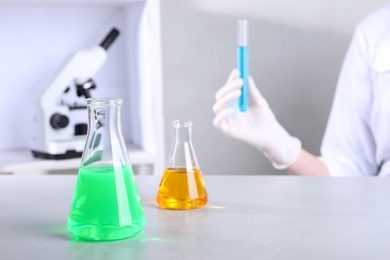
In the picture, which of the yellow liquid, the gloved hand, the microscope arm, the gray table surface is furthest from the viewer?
the microscope arm

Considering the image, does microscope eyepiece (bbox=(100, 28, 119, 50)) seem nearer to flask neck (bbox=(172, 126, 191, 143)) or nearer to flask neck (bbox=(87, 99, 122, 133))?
flask neck (bbox=(172, 126, 191, 143))

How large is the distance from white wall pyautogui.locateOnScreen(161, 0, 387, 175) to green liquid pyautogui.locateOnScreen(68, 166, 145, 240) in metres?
1.51

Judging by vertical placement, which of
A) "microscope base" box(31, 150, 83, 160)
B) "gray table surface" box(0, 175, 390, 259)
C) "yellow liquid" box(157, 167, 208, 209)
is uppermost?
"yellow liquid" box(157, 167, 208, 209)

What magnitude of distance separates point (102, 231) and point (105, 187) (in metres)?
0.05

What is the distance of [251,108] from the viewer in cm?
183

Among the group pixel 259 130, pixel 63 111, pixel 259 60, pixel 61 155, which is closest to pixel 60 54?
pixel 63 111

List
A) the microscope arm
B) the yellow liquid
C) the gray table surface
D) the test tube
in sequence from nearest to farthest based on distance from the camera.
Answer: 1. the gray table surface
2. the yellow liquid
3. the test tube
4. the microscope arm

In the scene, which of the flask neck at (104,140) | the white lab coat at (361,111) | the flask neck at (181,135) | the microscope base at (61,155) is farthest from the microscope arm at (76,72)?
the flask neck at (104,140)

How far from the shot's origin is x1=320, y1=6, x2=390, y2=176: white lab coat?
1.89 meters

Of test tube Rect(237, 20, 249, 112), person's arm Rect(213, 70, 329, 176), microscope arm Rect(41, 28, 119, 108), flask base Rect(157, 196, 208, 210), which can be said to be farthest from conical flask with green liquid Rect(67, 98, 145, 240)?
microscope arm Rect(41, 28, 119, 108)

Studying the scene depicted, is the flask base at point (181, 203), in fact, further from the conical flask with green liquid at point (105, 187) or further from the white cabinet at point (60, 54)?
the white cabinet at point (60, 54)

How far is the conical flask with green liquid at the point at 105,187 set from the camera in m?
0.68

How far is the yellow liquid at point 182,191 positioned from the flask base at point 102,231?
14 cm

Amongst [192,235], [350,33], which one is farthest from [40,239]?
[350,33]
